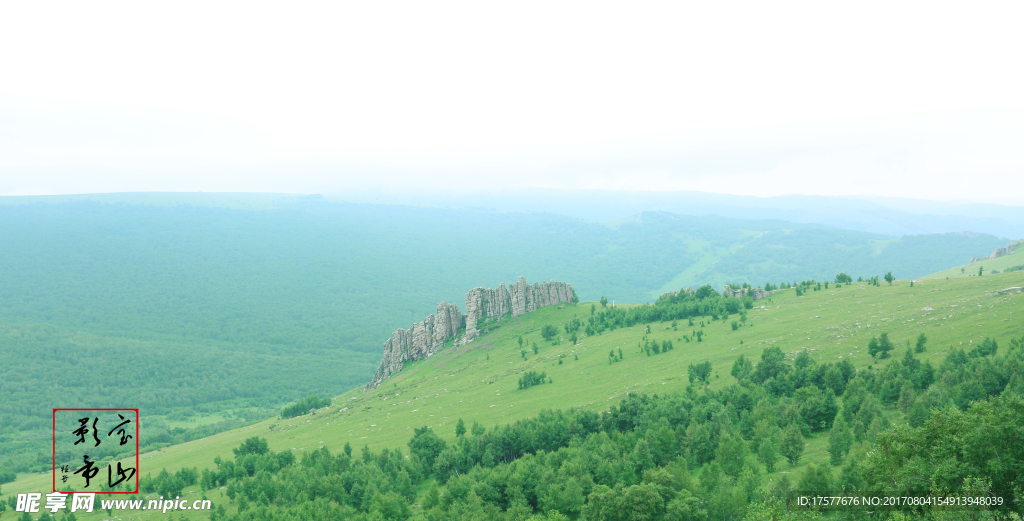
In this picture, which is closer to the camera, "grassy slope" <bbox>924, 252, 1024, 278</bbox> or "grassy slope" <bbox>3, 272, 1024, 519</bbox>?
"grassy slope" <bbox>3, 272, 1024, 519</bbox>

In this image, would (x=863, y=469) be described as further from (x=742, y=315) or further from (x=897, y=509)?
(x=742, y=315)

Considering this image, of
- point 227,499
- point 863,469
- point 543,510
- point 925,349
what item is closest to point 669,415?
point 543,510

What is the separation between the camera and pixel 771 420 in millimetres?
51906

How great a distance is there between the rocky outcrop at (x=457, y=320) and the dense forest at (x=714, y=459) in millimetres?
60322

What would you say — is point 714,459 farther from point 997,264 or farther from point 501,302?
point 997,264

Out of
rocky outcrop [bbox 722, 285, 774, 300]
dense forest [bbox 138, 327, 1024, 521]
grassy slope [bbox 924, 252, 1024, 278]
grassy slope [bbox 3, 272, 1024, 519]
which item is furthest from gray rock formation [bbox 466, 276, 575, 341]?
grassy slope [bbox 924, 252, 1024, 278]

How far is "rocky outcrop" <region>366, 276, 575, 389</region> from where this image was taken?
134 meters

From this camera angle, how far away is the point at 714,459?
163ft

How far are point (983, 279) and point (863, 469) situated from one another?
79.4m

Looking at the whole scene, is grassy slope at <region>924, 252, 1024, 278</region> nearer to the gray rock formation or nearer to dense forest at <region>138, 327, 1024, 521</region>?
the gray rock formation

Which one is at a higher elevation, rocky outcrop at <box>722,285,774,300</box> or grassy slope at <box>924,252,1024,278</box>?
grassy slope at <box>924,252,1024,278</box>

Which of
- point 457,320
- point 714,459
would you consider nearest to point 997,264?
point 457,320

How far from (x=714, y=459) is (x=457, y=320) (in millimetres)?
93375

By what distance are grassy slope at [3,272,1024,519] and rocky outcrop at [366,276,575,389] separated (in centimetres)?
1747
